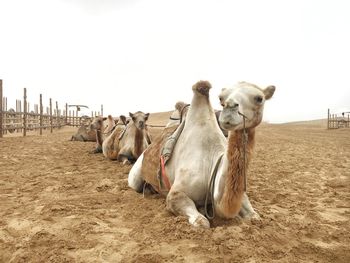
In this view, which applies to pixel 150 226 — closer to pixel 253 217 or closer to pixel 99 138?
pixel 253 217

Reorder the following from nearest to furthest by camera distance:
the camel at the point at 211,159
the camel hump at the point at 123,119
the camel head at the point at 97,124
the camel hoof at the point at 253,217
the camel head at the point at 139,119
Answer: the camel at the point at 211,159
the camel hoof at the point at 253,217
the camel head at the point at 139,119
the camel hump at the point at 123,119
the camel head at the point at 97,124

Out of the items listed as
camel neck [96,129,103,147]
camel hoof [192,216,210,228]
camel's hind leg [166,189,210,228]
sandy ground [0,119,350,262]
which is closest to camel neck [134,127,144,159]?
sandy ground [0,119,350,262]

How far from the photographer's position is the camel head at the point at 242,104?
8.57 ft

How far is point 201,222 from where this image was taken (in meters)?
2.98

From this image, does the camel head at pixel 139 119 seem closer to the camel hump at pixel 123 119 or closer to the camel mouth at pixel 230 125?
the camel hump at pixel 123 119

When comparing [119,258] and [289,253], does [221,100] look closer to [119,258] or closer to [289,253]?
[289,253]

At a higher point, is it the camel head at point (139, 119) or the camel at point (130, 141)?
the camel head at point (139, 119)

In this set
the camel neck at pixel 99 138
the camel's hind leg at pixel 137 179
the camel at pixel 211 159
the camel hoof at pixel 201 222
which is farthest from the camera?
the camel neck at pixel 99 138

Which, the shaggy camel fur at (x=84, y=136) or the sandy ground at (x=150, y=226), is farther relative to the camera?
the shaggy camel fur at (x=84, y=136)

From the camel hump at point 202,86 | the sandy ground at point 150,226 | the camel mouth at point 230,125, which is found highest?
the camel hump at point 202,86

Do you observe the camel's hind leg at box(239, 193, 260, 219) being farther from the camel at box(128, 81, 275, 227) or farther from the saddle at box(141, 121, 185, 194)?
the saddle at box(141, 121, 185, 194)

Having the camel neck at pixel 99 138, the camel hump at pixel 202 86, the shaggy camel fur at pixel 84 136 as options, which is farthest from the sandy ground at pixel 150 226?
the shaggy camel fur at pixel 84 136

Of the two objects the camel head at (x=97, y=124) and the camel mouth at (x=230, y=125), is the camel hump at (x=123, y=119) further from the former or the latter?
the camel mouth at (x=230, y=125)

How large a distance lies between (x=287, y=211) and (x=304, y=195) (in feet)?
3.51
